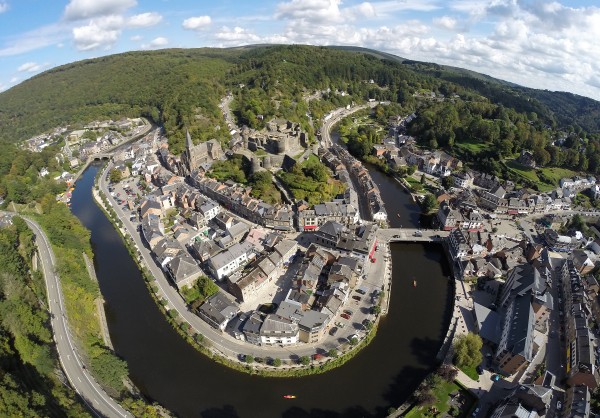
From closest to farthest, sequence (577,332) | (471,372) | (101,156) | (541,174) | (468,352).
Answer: (471,372) → (468,352) → (577,332) → (541,174) → (101,156)

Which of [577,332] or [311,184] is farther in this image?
[311,184]

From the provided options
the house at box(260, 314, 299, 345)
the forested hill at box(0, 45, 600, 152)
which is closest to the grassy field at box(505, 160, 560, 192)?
the forested hill at box(0, 45, 600, 152)

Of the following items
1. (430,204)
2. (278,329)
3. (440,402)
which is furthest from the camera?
(430,204)

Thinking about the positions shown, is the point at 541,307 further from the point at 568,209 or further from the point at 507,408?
the point at 568,209

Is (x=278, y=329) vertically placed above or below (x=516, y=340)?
above

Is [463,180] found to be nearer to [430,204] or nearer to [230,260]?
[430,204]

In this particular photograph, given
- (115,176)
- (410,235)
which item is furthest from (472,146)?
(115,176)

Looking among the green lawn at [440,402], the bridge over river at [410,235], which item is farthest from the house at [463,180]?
the green lawn at [440,402]
